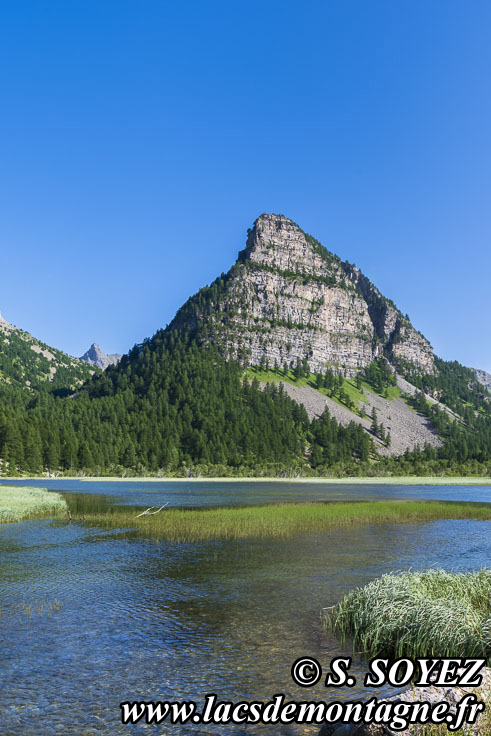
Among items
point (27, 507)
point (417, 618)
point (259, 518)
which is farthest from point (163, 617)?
point (27, 507)

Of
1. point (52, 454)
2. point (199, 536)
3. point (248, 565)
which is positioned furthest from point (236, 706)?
point (52, 454)

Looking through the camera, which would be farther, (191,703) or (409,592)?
(409,592)

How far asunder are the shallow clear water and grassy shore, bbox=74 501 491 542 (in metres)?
5.10

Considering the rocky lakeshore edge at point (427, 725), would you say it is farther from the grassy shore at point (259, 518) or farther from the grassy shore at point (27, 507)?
the grassy shore at point (27, 507)

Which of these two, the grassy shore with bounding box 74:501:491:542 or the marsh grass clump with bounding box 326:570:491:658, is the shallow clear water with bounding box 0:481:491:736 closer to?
the marsh grass clump with bounding box 326:570:491:658

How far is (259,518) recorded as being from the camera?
186 feet

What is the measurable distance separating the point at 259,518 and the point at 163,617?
114 feet

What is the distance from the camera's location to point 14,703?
14.6 meters

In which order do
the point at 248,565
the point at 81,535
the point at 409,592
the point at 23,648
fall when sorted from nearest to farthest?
1. the point at 23,648
2. the point at 409,592
3. the point at 248,565
4. the point at 81,535

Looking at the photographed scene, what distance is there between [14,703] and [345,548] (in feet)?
99.4

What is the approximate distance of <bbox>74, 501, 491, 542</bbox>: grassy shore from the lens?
159 ft

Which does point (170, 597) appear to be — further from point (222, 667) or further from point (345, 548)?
point (345, 548)

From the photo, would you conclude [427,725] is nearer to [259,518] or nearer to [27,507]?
[259,518]

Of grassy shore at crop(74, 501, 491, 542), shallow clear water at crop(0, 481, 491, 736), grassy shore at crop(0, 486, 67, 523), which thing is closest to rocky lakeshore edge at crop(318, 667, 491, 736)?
shallow clear water at crop(0, 481, 491, 736)
